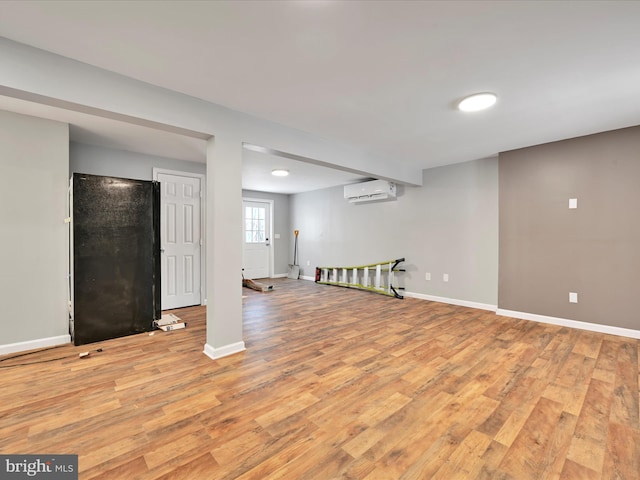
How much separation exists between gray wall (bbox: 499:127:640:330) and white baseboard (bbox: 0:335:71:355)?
→ 552cm

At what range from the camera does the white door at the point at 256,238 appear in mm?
7203

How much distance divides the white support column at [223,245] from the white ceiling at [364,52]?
53 centimetres

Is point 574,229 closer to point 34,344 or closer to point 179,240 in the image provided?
point 179,240

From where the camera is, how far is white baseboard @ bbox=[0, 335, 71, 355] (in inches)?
105

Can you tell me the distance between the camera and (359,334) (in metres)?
3.23

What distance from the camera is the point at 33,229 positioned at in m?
2.85

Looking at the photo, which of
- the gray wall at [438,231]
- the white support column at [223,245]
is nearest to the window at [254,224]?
the gray wall at [438,231]

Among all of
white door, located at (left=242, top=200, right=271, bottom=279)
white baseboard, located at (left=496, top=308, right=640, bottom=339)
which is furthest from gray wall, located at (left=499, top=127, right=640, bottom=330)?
white door, located at (left=242, top=200, right=271, bottom=279)

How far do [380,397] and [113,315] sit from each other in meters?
2.99

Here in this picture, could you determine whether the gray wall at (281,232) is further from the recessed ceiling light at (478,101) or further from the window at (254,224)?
the recessed ceiling light at (478,101)

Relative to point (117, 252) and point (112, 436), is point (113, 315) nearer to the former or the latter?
point (117, 252)

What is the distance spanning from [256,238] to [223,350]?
196 inches

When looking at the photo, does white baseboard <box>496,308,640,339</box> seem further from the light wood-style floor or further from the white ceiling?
the white ceiling

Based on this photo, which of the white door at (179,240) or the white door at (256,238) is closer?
the white door at (179,240)
